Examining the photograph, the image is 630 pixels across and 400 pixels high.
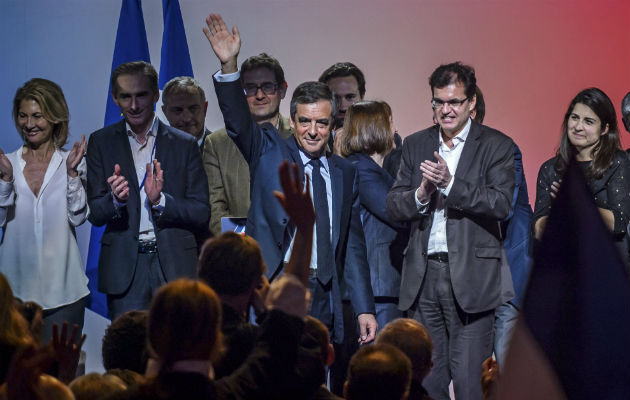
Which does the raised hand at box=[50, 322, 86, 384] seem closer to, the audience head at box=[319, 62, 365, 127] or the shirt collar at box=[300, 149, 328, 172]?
the shirt collar at box=[300, 149, 328, 172]

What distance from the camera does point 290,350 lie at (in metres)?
1.98

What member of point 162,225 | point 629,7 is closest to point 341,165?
point 162,225

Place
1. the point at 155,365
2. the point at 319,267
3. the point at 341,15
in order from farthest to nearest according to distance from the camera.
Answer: the point at 341,15
the point at 319,267
the point at 155,365

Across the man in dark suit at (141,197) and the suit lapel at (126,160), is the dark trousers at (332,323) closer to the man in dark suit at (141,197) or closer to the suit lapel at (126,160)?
the man in dark suit at (141,197)

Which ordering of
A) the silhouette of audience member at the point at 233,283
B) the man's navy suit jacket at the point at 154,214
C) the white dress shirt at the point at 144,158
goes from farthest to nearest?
the white dress shirt at the point at 144,158 → the man's navy suit jacket at the point at 154,214 → the silhouette of audience member at the point at 233,283

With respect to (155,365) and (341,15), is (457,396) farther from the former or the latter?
(341,15)

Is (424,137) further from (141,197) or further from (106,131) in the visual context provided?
(106,131)

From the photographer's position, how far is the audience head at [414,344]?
2869 mm

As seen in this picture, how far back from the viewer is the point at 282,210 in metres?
3.88

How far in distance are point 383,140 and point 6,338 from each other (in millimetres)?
2651

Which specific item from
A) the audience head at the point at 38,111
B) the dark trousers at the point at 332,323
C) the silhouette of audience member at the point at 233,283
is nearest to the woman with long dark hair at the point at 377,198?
the dark trousers at the point at 332,323

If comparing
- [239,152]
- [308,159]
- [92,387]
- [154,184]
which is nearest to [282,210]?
[308,159]

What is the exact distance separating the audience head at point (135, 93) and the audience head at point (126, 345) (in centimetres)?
186

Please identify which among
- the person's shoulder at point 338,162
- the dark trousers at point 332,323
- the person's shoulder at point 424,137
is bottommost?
the dark trousers at point 332,323
